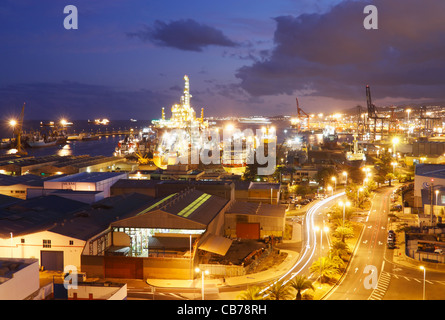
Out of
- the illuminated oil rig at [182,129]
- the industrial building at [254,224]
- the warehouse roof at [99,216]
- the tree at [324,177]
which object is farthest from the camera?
Answer: the illuminated oil rig at [182,129]

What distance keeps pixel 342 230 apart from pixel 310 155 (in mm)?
24509

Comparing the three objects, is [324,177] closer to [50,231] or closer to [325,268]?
[325,268]

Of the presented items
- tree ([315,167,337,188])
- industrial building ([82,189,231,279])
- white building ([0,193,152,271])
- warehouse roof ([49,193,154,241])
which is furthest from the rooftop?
white building ([0,193,152,271])

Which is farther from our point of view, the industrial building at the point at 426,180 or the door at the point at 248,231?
the industrial building at the point at 426,180

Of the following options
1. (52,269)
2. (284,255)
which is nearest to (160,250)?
(52,269)

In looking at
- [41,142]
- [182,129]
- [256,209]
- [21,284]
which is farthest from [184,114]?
[21,284]

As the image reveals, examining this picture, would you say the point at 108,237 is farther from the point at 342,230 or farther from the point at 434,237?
the point at 434,237

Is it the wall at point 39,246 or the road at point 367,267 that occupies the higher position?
the wall at point 39,246

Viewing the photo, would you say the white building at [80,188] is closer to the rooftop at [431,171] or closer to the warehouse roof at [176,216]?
the warehouse roof at [176,216]

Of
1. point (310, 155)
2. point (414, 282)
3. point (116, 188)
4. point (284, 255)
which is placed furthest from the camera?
point (310, 155)

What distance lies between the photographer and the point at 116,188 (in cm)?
1562

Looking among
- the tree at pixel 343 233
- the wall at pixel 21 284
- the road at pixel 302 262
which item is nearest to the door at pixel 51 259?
the road at pixel 302 262

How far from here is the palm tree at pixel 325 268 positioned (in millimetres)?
8312

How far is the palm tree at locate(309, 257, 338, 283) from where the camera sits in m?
8.31
